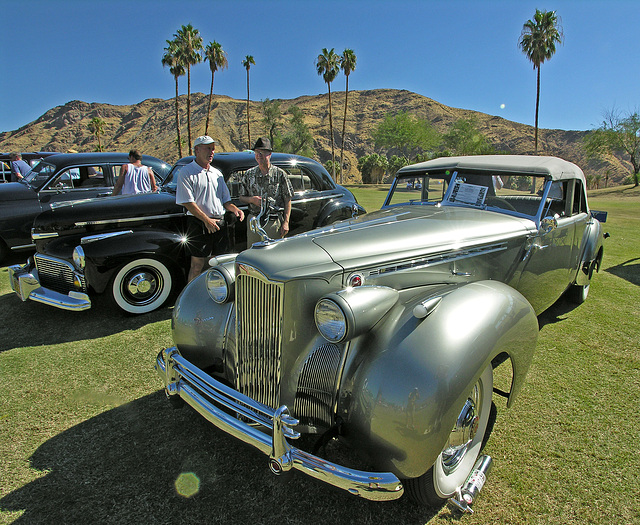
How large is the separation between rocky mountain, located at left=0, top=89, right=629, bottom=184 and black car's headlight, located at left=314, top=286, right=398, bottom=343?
71746 millimetres

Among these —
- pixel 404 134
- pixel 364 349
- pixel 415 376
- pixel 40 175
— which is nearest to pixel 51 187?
pixel 40 175

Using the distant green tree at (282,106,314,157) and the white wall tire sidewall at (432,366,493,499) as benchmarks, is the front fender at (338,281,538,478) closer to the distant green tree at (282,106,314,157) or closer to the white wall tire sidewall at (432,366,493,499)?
the white wall tire sidewall at (432,366,493,499)

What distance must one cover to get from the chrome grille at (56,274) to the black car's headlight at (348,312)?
349 cm

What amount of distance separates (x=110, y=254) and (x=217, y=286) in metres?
2.40

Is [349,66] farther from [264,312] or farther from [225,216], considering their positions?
[264,312]

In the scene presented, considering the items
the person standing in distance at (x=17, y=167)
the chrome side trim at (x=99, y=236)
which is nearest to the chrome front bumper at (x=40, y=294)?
the chrome side trim at (x=99, y=236)

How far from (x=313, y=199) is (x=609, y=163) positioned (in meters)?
92.0

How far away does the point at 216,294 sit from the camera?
249 cm

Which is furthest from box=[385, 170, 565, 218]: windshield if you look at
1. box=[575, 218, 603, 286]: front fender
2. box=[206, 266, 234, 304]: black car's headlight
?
box=[206, 266, 234, 304]: black car's headlight

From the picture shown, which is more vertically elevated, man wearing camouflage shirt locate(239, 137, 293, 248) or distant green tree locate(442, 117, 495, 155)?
distant green tree locate(442, 117, 495, 155)

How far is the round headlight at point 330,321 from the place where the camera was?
1.84 metres

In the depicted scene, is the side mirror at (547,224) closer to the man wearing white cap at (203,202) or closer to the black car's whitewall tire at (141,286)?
the man wearing white cap at (203,202)

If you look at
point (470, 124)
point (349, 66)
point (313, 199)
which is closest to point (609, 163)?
point (470, 124)

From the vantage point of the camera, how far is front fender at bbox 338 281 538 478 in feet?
5.53
